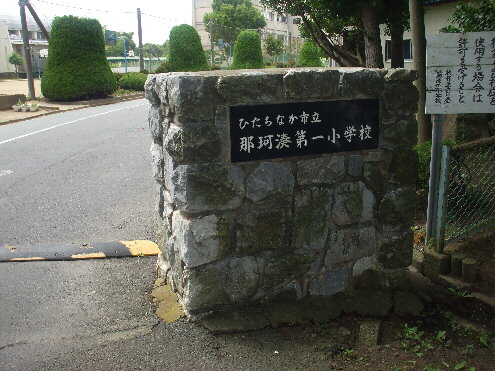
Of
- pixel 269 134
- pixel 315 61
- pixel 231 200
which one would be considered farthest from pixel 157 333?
pixel 315 61

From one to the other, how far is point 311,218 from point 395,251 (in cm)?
75

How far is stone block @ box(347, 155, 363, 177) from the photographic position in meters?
3.52

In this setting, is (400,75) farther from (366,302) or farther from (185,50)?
(185,50)

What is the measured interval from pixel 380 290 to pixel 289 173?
46.7 inches

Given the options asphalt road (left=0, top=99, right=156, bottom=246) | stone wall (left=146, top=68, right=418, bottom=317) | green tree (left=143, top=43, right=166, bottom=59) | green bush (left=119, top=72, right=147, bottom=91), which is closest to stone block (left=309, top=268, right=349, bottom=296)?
stone wall (left=146, top=68, right=418, bottom=317)

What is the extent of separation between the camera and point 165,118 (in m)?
3.48

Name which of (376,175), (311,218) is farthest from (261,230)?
(376,175)

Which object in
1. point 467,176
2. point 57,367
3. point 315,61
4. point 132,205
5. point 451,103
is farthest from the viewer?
point 315,61

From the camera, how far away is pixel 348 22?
927 cm

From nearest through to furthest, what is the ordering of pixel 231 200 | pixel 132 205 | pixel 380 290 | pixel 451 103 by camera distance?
pixel 231 200 → pixel 380 290 → pixel 451 103 → pixel 132 205

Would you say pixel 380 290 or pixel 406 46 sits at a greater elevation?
pixel 406 46

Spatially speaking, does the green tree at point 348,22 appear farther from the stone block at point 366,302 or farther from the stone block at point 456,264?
the stone block at point 366,302

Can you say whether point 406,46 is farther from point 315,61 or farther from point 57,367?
point 315,61

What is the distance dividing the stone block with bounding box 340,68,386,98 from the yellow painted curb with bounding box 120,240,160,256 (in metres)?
2.39
